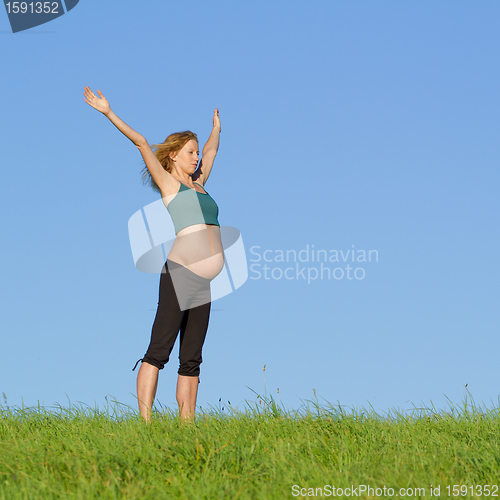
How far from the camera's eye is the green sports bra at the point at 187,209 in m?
5.48

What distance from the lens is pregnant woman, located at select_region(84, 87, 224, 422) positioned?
521cm

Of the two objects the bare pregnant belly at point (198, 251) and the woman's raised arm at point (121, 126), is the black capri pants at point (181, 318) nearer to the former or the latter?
the bare pregnant belly at point (198, 251)

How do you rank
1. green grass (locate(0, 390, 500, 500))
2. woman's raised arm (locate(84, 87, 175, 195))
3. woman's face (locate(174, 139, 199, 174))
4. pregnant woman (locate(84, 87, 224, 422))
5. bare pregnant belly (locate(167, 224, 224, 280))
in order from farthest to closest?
woman's face (locate(174, 139, 199, 174)) < bare pregnant belly (locate(167, 224, 224, 280)) < pregnant woman (locate(84, 87, 224, 422)) < woman's raised arm (locate(84, 87, 175, 195)) < green grass (locate(0, 390, 500, 500))

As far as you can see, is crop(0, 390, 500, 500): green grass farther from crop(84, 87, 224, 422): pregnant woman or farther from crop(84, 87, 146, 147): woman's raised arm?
crop(84, 87, 146, 147): woman's raised arm

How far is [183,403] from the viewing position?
18.0ft

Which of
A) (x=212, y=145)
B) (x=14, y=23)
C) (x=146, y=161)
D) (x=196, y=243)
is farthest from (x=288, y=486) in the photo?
(x=14, y=23)

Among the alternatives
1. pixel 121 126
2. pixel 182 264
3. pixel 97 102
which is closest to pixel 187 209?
pixel 182 264

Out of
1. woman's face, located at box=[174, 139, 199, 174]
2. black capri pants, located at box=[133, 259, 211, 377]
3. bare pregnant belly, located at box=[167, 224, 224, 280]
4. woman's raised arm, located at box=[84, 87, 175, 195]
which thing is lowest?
black capri pants, located at box=[133, 259, 211, 377]

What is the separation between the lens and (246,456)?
12.1 feet

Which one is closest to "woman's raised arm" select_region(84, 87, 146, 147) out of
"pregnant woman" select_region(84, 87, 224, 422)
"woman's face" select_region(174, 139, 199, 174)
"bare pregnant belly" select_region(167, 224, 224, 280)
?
"pregnant woman" select_region(84, 87, 224, 422)

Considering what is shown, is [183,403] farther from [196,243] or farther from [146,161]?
[146,161]

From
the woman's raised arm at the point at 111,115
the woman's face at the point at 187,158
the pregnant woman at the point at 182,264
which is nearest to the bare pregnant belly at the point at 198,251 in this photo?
the pregnant woman at the point at 182,264

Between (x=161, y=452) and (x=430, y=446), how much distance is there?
2122 millimetres

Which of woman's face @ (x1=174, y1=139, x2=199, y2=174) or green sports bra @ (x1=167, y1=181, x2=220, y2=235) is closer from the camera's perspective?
green sports bra @ (x1=167, y1=181, x2=220, y2=235)
